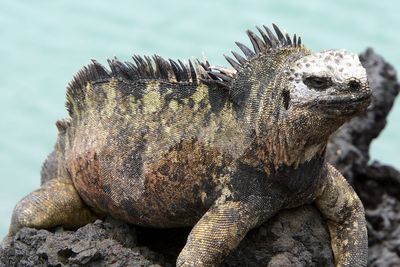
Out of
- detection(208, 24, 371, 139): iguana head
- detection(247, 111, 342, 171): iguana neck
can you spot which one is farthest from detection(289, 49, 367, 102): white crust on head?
detection(247, 111, 342, 171): iguana neck

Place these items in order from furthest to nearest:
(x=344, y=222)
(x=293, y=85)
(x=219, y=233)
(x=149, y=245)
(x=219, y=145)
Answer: (x=149, y=245), (x=344, y=222), (x=219, y=145), (x=219, y=233), (x=293, y=85)

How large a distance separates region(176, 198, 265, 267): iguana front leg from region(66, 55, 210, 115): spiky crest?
0.83 meters

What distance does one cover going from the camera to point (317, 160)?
5414 millimetres

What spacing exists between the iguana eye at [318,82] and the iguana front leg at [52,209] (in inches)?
84.3

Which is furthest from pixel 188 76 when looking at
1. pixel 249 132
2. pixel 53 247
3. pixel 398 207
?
pixel 398 207

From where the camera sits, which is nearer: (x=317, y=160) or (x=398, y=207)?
(x=317, y=160)

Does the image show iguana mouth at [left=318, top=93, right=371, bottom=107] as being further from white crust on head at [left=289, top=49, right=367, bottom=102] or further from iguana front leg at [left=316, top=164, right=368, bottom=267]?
iguana front leg at [left=316, top=164, right=368, bottom=267]

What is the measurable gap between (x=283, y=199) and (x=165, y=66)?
1.13m

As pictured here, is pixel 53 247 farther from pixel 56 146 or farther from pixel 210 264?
pixel 56 146

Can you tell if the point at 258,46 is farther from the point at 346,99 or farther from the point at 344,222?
the point at 344,222

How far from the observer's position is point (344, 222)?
19.4ft

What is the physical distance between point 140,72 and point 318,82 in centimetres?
142


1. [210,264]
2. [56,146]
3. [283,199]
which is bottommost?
[210,264]

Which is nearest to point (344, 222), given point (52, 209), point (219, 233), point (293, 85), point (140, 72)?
point (219, 233)
